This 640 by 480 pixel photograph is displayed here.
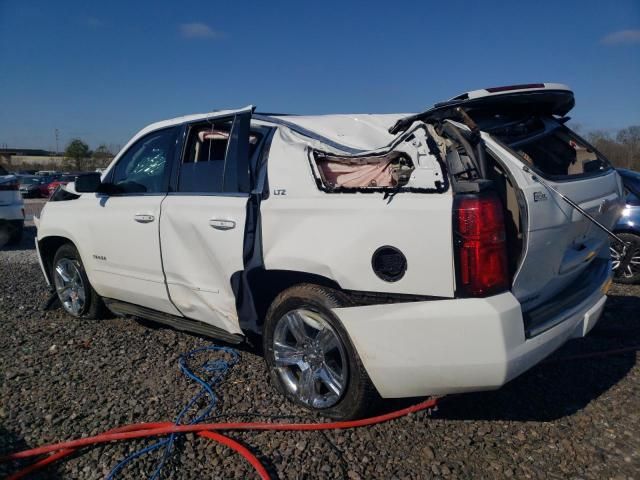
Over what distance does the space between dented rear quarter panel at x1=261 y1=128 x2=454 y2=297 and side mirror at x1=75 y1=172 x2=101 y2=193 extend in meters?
1.95

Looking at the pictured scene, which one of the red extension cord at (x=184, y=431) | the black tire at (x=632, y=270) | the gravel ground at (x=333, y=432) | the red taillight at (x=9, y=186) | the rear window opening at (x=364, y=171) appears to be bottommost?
the gravel ground at (x=333, y=432)

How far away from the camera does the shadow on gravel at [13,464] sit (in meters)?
2.62

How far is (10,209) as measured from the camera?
1013 centimetres

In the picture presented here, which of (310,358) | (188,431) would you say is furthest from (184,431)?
(310,358)

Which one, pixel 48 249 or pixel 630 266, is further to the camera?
pixel 630 266

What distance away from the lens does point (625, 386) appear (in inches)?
137

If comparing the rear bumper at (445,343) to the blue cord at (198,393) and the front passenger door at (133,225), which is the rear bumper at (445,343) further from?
the front passenger door at (133,225)

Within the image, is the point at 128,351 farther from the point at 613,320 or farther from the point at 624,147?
the point at 624,147

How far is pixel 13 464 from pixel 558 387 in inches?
127

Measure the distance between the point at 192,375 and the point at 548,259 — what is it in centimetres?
243

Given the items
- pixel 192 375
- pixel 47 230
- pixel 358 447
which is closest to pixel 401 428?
pixel 358 447

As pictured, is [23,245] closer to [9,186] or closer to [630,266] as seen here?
[9,186]

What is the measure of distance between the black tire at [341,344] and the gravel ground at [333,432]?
0.14 metres

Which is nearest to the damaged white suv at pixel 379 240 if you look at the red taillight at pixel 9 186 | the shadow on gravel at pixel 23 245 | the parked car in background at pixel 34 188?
the red taillight at pixel 9 186
